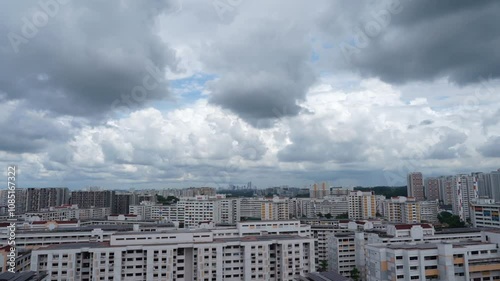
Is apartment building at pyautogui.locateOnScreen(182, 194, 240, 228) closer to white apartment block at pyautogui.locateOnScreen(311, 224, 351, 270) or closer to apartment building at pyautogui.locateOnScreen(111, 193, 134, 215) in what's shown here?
white apartment block at pyautogui.locateOnScreen(311, 224, 351, 270)

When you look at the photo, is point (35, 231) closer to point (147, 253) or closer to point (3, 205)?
point (147, 253)

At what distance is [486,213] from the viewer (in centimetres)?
4928

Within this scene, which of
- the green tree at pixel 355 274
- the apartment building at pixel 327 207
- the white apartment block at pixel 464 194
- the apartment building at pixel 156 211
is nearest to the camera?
the green tree at pixel 355 274

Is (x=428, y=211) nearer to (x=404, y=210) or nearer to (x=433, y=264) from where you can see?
(x=404, y=210)

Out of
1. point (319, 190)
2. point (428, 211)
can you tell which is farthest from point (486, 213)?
point (319, 190)

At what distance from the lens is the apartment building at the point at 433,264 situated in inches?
793

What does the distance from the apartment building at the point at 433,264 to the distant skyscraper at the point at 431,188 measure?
8724 centimetres

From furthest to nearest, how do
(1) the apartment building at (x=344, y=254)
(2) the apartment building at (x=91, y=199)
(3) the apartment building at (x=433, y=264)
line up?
(2) the apartment building at (x=91, y=199), (1) the apartment building at (x=344, y=254), (3) the apartment building at (x=433, y=264)

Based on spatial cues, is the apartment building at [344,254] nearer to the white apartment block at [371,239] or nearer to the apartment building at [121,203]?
the white apartment block at [371,239]

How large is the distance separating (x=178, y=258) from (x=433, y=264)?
17.4 m

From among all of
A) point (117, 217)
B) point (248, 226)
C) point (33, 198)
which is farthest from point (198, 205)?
point (33, 198)

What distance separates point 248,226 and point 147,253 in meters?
12.4

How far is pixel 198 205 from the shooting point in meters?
61.6

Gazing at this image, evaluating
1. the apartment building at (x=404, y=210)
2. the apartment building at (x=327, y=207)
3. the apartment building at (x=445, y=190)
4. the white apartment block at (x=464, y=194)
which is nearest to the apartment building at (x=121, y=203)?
the apartment building at (x=327, y=207)
